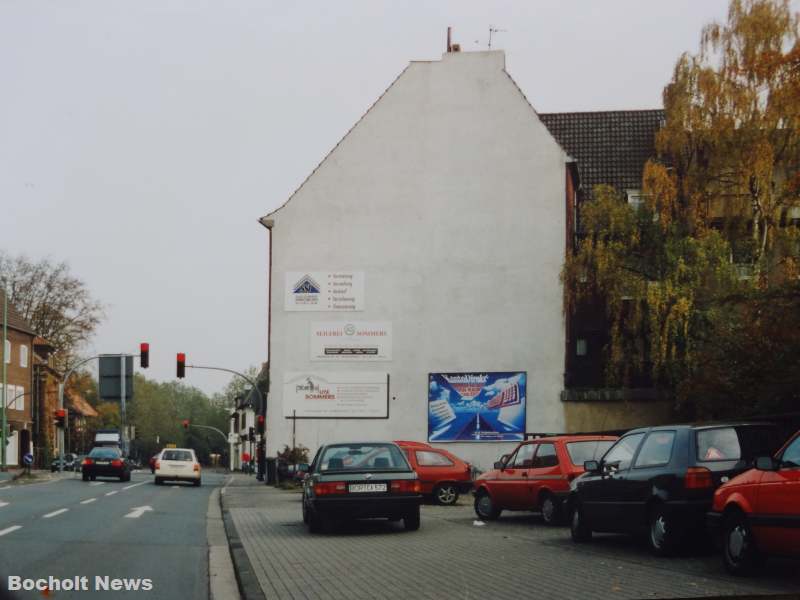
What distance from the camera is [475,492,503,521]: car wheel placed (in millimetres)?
20766

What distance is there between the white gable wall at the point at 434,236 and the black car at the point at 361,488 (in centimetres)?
2207

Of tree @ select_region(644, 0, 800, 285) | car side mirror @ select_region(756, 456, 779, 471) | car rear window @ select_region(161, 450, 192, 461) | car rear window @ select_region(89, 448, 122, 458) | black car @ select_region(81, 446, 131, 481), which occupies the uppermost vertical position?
tree @ select_region(644, 0, 800, 285)

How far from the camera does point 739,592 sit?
10.0m

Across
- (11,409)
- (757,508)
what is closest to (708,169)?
(757,508)

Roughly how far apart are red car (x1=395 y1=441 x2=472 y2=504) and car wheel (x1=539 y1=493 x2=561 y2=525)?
7.52 meters

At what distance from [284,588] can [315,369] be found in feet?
99.5

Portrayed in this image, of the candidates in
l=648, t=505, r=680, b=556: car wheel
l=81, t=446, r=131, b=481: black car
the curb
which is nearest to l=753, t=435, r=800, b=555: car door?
l=648, t=505, r=680, b=556: car wheel

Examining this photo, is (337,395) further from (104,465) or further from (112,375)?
(104,465)

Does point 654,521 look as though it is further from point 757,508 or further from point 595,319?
point 595,319

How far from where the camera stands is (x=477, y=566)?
41.6 feet

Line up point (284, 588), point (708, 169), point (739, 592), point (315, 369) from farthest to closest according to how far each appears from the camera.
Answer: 1. point (315, 369)
2. point (708, 169)
3. point (284, 588)
4. point (739, 592)

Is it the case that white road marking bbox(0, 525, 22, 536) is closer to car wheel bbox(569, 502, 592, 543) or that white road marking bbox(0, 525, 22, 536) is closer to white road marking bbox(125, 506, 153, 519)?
white road marking bbox(125, 506, 153, 519)

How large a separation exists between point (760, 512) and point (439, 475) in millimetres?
16189

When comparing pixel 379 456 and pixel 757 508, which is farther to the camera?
pixel 379 456
